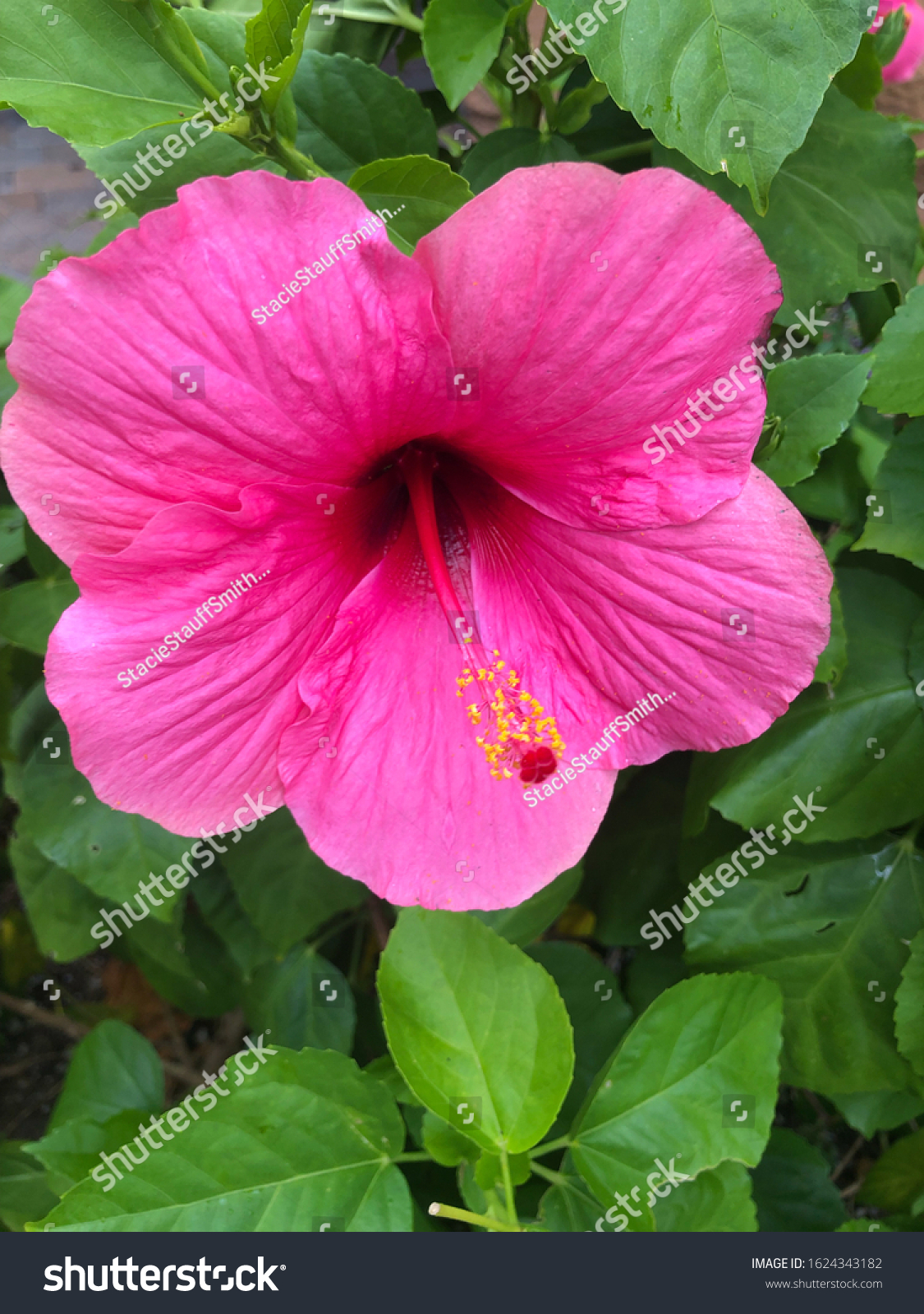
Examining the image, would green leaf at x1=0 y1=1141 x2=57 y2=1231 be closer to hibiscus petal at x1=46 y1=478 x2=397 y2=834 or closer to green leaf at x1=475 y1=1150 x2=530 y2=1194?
green leaf at x1=475 y1=1150 x2=530 y2=1194

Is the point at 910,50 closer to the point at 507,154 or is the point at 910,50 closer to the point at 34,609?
the point at 507,154

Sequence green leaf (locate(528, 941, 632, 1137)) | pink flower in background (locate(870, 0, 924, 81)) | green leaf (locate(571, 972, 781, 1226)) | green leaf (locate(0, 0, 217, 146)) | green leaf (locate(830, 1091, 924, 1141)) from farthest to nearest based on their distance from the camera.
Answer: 1. pink flower in background (locate(870, 0, 924, 81))
2. green leaf (locate(528, 941, 632, 1137))
3. green leaf (locate(830, 1091, 924, 1141))
4. green leaf (locate(571, 972, 781, 1226))
5. green leaf (locate(0, 0, 217, 146))

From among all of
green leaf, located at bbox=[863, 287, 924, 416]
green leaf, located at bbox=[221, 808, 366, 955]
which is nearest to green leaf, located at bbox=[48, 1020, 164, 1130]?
green leaf, located at bbox=[221, 808, 366, 955]

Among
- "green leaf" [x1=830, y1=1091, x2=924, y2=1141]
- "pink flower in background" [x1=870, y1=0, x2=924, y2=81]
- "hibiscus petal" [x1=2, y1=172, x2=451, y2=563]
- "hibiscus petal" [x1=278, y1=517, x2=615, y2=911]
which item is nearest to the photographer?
"hibiscus petal" [x1=2, y1=172, x2=451, y2=563]

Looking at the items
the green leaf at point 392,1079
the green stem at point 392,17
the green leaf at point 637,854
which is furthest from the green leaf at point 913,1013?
the green stem at point 392,17

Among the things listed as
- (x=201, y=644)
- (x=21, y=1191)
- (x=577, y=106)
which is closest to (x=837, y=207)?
(x=577, y=106)

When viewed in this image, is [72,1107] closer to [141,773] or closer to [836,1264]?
[141,773]

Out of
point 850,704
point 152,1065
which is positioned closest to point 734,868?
point 850,704
